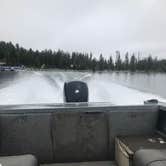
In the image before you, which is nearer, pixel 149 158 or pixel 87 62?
pixel 149 158

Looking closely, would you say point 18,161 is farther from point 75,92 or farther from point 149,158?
point 75,92

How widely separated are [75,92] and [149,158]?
6.52ft

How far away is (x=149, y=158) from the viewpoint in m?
1.62

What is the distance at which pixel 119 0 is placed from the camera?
814 cm

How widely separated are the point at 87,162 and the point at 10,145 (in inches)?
28.1

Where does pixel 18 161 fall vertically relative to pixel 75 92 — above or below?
below

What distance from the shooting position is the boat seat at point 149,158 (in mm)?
1556

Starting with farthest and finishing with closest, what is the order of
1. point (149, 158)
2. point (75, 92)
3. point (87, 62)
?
1. point (87, 62)
2. point (75, 92)
3. point (149, 158)

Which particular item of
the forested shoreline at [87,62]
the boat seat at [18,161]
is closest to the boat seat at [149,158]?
the boat seat at [18,161]

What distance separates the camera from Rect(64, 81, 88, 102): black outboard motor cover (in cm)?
343

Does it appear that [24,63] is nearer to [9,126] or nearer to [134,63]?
[134,63]

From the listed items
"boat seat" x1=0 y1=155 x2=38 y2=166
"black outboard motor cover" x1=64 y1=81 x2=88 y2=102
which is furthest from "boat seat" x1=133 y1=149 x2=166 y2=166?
"black outboard motor cover" x1=64 y1=81 x2=88 y2=102

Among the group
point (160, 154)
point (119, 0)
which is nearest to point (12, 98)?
point (119, 0)

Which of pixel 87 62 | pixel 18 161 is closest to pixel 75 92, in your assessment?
pixel 18 161
